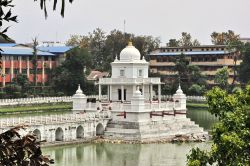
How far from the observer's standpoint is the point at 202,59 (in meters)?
79.6

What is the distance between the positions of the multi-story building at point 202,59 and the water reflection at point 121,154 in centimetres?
4049

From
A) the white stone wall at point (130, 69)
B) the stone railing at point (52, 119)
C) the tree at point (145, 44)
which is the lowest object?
the stone railing at point (52, 119)

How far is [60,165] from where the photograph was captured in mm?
30422

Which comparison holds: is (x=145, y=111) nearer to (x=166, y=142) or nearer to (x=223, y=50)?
(x=166, y=142)

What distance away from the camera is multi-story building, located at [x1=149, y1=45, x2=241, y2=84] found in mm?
78062

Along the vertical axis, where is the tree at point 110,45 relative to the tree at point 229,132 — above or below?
above

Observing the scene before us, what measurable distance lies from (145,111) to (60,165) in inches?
446

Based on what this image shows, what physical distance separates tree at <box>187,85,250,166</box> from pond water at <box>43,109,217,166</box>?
14.2 m

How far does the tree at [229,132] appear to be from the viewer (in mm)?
15523

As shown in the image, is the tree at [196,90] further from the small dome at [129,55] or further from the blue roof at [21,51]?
the small dome at [129,55]

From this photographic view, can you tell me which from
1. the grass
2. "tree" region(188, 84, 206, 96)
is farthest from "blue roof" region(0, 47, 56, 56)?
"tree" region(188, 84, 206, 96)

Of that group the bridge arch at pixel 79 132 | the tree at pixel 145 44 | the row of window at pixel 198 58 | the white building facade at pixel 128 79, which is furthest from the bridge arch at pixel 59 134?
the tree at pixel 145 44

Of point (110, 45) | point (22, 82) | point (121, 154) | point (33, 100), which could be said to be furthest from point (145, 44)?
point (121, 154)

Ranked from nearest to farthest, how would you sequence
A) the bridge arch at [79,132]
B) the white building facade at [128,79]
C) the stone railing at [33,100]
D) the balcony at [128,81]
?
the bridge arch at [79,132] → the balcony at [128,81] → the white building facade at [128,79] → the stone railing at [33,100]
